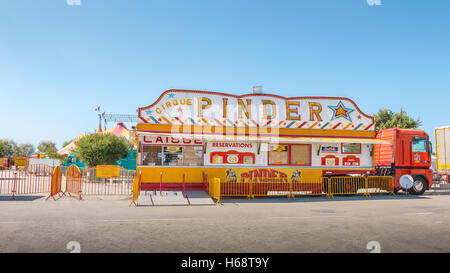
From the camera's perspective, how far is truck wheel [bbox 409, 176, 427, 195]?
55.4 feet

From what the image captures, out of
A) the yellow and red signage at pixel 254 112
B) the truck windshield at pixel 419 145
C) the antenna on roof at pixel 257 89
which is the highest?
the antenna on roof at pixel 257 89

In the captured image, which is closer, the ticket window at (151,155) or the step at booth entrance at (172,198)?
the step at booth entrance at (172,198)

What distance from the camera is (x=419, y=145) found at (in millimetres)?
17125

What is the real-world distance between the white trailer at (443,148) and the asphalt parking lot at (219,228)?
9965 mm

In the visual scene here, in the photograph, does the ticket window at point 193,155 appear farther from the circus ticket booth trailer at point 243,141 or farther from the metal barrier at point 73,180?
the metal barrier at point 73,180

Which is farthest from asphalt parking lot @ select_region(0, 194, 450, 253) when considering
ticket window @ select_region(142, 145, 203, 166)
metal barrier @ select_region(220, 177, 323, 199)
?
ticket window @ select_region(142, 145, 203, 166)

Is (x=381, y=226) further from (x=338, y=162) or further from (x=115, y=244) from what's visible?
(x=338, y=162)

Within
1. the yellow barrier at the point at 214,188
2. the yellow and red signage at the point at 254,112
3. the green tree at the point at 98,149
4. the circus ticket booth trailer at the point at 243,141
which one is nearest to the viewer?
the yellow barrier at the point at 214,188

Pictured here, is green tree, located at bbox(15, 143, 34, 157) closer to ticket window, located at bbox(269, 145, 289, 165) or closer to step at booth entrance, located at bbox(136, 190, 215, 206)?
step at booth entrance, located at bbox(136, 190, 215, 206)

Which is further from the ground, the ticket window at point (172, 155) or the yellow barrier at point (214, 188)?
the ticket window at point (172, 155)

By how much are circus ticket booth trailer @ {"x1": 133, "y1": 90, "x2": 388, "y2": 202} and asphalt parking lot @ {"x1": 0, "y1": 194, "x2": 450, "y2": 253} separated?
4852 mm

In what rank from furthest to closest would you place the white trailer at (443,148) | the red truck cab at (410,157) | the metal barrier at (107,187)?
1. the white trailer at (443,148)
2. the red truck cab at (410,157)
3. the metal barrier at (107,187)

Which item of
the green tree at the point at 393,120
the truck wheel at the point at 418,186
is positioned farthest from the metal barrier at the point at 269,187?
the green tree at the point at 393,120

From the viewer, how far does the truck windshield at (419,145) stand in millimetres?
17094
